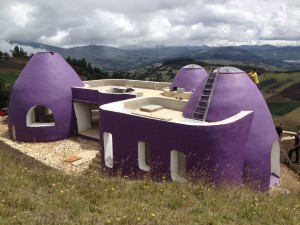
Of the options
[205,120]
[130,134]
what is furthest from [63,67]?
[205,120]

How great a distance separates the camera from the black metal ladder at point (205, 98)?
13203 mm

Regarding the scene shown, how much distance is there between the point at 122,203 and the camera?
6516 mm

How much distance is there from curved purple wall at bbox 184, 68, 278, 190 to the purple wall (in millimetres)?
551

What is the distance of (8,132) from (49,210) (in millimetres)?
19714

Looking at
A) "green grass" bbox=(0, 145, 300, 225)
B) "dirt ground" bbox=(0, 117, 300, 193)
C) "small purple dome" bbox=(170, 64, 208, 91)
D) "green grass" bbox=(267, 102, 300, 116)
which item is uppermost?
"small purple dome" bbox=(170, 64, 208, 91)

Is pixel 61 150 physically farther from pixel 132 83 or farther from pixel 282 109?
pixel 282 109

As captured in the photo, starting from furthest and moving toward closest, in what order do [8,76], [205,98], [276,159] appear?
[8,76] < [276,159] < [205,98]

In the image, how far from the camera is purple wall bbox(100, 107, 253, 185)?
10.9m

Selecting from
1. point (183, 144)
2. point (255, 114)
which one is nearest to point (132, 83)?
point (255, 114)

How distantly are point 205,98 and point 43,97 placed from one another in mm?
12094

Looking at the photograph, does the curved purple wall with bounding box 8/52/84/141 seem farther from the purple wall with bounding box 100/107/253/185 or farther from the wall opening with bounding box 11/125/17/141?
the purple wall with bounding box 100/107/253/185

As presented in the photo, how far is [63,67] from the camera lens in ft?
73.2

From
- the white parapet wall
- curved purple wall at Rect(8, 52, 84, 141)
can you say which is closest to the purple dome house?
curved purple wall at Rect(8, 52, 84, 141)

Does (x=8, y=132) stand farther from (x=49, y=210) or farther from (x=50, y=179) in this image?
(x=49, y=210)
